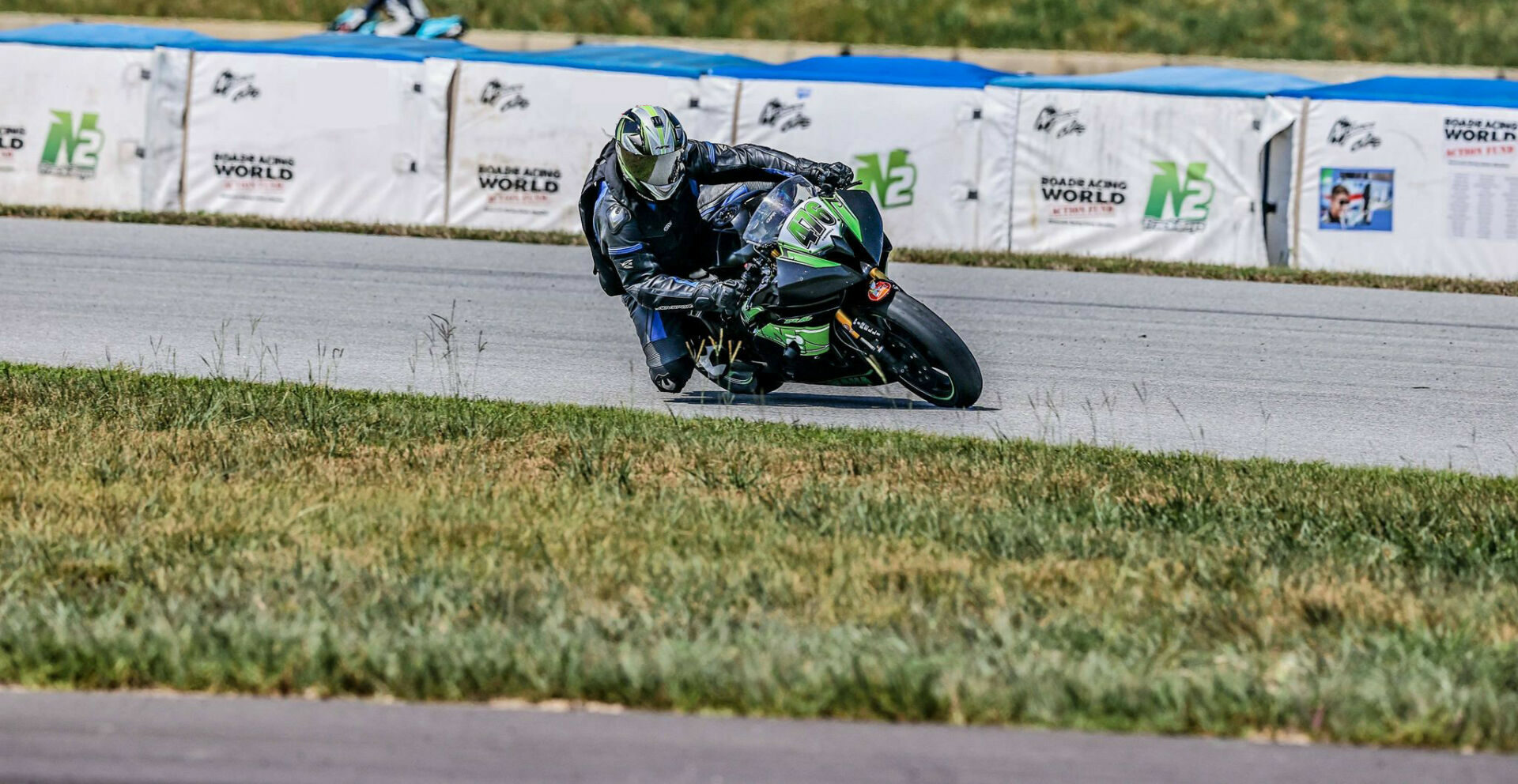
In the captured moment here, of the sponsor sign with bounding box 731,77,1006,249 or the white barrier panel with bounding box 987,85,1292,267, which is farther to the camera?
the sponsor sign with bounding box 731,77,1006,249

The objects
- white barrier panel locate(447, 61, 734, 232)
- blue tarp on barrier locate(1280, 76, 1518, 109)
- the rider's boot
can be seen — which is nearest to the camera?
the rider's boot

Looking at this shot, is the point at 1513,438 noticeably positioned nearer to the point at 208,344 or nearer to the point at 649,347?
the point at 649,347

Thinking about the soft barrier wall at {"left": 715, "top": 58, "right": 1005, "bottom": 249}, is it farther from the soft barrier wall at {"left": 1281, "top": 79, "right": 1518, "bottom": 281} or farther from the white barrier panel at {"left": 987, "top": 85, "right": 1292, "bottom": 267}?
the soft barrier wall at {"left": 1281, "top": 79, "right": 1518, "bottom": 281}

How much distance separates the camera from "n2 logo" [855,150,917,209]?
16.7m

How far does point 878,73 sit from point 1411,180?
4799mm

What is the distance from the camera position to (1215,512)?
6.52 meters

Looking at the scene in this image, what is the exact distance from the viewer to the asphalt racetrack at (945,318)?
28.9 ft

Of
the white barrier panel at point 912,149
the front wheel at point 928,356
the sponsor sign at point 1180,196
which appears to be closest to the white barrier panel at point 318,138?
the white barrier panel at point 912,149

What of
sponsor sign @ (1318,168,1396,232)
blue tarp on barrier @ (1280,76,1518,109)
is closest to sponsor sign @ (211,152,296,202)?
blue tarp on barrier @ (1280,76,1518,109)

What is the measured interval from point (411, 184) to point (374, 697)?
44.3 ft

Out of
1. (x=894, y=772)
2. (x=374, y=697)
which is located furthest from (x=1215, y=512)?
(x=374, y=697)

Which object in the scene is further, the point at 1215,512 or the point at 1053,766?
the point at 1215,512

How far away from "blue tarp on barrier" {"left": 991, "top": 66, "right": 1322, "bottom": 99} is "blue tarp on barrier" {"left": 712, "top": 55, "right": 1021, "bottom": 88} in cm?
38

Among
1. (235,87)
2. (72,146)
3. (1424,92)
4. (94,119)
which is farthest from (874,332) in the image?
(72,146)
